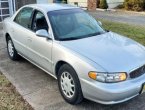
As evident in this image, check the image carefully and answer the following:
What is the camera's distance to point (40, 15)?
555cm

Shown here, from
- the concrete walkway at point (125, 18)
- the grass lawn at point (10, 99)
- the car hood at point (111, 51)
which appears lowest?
the grass lawn at point (10, 99)

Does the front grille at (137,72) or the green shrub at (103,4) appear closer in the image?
the front grille at (137,72)

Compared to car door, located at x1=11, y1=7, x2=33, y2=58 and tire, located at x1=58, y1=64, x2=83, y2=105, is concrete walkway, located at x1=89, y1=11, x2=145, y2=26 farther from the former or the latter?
tire, located at x1=58, y1=64, x2=83, y2=105

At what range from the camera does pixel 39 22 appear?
5535 millimetres

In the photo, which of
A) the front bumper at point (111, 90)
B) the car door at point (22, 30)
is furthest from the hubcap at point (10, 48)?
the front bumper at point (111, 90)

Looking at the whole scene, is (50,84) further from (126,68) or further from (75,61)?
(126,68)

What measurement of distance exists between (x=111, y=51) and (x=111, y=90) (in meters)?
0.84

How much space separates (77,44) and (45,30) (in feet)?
2.47

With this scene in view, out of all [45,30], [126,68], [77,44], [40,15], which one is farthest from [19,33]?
[126,68]

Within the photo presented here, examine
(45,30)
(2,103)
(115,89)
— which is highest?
(45,30)

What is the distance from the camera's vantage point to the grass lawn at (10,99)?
14.6 feet

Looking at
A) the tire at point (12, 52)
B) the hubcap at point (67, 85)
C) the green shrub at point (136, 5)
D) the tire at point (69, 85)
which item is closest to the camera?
the tire at point (69, 85)

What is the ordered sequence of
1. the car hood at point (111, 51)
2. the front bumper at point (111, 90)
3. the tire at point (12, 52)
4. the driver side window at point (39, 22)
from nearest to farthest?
the front bumper at point (111, 90) → the car hood at point (111, 51) → the driver side window at point (39, 22) → the tire at point (12, 52)

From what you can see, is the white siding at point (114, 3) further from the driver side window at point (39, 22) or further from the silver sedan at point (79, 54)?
the driver side window at point (39, 22)
